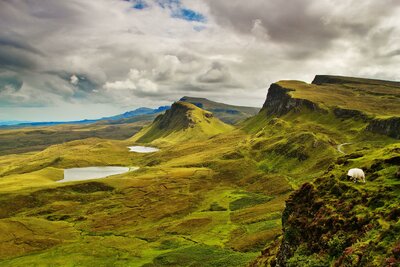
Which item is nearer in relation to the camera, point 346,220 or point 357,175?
point 346,220

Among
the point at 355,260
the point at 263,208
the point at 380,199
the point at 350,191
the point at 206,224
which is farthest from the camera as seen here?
the point at 263,208

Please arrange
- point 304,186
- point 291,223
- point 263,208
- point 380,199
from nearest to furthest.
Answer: point 380,199, point 291,223, point 304,186, point 263,208

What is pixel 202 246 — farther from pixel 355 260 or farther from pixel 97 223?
pixel 355 260

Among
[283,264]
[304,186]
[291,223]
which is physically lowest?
[283,264]

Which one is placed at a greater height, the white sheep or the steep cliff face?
the white sheep

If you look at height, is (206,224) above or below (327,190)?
below

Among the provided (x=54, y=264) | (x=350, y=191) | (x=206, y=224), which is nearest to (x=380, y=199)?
(x=350, y=191)

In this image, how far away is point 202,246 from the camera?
411ft

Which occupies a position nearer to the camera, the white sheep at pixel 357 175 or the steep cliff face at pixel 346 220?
the steep cliff face at pixel 346 220

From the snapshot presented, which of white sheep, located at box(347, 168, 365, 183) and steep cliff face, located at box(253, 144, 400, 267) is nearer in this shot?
steep cliff face, located at box(253, 144, 400, 267)

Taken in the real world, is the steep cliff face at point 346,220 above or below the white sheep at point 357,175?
below

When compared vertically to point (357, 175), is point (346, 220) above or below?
below

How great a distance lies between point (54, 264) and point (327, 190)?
101 m

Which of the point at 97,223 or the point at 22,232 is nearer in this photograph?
the point at 22,232
